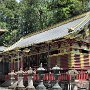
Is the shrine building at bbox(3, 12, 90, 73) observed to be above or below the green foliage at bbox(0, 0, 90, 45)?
below

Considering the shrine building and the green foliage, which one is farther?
the green foliage

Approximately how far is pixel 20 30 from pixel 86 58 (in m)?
32.0

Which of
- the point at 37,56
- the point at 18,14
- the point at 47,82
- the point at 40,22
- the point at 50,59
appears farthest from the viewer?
the point at 18,14

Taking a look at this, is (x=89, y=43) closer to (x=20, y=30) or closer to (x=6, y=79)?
(x=6, y=79)

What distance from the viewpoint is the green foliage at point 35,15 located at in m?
50.0

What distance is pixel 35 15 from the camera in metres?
51.3

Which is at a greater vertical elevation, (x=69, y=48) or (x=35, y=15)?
(x=35, y=15)

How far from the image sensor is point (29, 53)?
29.8m

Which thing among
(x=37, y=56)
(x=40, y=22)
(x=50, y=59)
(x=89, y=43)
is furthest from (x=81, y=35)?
(x=40, y=22)

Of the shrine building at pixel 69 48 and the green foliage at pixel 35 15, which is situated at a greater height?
the green foliage at pixel 35 15

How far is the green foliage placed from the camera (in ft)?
164

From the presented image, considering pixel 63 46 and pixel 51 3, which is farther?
pixel 51 3

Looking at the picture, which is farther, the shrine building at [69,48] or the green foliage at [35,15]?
the green foliage at [35,15]

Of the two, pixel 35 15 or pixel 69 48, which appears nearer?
pixel 69 48
